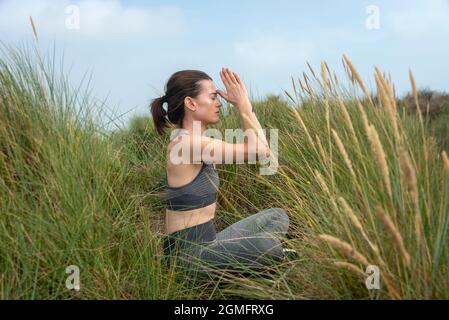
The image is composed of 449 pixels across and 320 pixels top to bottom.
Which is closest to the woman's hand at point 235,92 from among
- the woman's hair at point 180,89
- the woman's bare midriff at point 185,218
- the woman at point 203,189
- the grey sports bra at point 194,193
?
the woman at point 203,189

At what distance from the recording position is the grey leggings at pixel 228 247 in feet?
8.82

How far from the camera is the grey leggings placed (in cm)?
269

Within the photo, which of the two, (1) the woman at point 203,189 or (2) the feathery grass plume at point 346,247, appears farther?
(1) the woman at point 203,189

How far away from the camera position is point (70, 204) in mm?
2473

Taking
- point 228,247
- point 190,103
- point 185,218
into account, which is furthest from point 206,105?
point 228,247

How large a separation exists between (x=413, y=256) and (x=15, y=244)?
1.73 meters

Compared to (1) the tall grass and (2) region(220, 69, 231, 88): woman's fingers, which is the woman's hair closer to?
(2) region(220, 69, 231, 88): woman's fingers

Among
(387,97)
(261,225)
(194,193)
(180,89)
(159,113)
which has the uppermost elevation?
(180,89)

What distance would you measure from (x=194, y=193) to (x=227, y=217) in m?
1.00

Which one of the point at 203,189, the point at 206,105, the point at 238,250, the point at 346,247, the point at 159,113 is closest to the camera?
the point at 346,247

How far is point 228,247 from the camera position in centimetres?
281

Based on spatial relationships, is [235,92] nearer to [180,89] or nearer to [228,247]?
[180,89]

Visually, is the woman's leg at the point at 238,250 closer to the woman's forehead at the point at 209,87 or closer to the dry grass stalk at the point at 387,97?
the woman's forehead at the point at 209,87

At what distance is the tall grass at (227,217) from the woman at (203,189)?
4.9 inches
